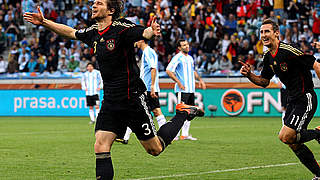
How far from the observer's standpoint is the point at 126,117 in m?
7.23

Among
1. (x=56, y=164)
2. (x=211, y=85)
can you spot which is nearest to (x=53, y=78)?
(x=211, y=85)

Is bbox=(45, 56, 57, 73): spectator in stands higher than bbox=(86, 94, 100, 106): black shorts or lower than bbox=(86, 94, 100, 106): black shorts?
higher

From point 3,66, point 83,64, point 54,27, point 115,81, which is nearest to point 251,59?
point 83,64

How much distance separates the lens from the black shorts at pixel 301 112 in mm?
8336

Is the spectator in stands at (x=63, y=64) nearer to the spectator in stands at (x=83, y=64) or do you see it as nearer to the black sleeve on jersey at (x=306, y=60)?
the spectator in stands at (x=83, y=64)

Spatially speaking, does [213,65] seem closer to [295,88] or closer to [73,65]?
[73,65]

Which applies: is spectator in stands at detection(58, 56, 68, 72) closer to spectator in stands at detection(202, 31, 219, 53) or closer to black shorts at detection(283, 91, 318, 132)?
spectator in stands at detection(202, 31, 219, 53)

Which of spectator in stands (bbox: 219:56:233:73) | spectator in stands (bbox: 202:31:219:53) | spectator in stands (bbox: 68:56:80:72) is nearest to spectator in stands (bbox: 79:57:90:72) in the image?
spectator in stands (bbox: 68:56:80:72)

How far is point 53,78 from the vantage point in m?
28.1

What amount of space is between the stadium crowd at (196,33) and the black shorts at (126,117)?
1771 cm

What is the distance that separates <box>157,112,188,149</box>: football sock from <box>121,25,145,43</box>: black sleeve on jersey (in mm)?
1477

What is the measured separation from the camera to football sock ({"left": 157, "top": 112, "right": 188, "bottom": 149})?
26.1 feet

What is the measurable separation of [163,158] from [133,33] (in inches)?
184

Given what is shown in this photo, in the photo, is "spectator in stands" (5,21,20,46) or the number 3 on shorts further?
"spectator in stands" (5,21,20,46)
